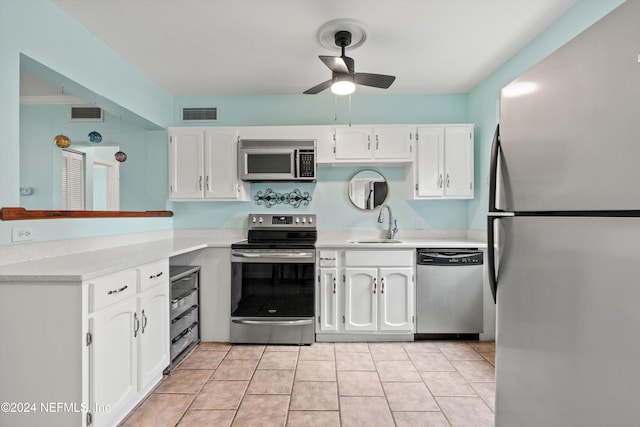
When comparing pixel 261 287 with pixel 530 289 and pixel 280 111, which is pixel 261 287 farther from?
pixel 530 289

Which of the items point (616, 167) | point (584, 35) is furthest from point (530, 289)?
point (584, 35)

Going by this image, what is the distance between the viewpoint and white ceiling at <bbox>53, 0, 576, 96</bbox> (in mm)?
2154

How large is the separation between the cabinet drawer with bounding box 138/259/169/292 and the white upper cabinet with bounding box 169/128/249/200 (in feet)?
4.06

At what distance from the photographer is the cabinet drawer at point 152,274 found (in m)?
2.04

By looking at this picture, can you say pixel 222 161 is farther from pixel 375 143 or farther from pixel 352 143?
pixel 375 143

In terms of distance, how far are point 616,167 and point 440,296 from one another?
2459 millimetres

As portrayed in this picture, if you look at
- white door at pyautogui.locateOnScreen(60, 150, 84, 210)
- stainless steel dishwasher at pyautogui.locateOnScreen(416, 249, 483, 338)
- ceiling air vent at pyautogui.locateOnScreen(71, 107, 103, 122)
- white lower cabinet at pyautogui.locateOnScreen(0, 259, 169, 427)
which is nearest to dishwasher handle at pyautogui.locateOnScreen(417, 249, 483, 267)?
stainless steel dishwasher at pyautogui.locateOnScreen(416, 249, 483, 338)

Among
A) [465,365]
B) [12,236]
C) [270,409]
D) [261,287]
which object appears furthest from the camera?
[261,287]

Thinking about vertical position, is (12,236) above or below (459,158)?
below

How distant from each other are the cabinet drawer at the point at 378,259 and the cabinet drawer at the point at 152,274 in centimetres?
156

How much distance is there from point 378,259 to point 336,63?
1.73 m

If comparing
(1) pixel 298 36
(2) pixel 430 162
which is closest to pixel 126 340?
(1) pixel 298 36

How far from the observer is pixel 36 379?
5.00 ft

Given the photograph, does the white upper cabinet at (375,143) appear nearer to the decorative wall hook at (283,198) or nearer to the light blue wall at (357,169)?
the light blue wall at (357,169)
